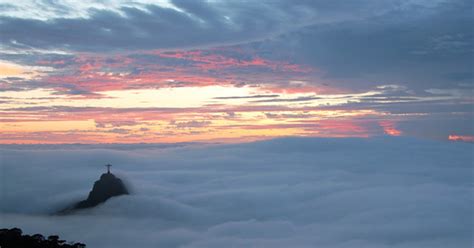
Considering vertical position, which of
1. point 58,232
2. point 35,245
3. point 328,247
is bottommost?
point 328,247

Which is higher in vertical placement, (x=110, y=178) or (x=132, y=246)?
(x=110, y=178)

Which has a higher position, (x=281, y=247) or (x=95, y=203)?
(x=95, y=203)

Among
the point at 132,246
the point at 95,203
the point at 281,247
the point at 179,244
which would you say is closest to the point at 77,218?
the point at 95,203

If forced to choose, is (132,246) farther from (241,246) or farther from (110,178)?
(241,246)

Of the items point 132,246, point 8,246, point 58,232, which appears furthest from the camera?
point 132,246

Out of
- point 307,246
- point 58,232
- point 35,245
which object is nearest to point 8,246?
point 35,245

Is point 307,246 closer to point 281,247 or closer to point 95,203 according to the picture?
point 281,247

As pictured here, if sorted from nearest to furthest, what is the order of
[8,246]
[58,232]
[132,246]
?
[8,246]
[58,232]
[132,246]

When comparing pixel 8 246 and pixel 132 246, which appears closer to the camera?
pixel 8 246

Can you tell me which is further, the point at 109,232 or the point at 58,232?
the point at 109,232
